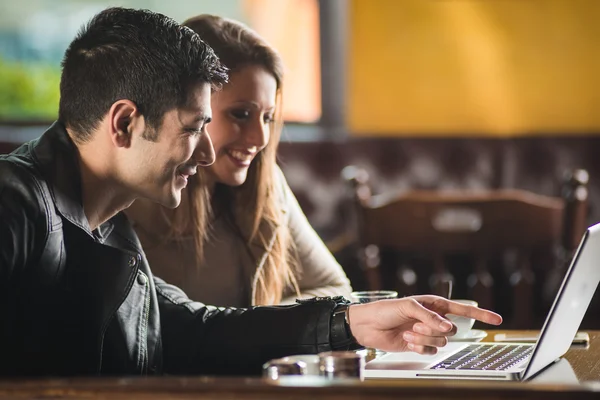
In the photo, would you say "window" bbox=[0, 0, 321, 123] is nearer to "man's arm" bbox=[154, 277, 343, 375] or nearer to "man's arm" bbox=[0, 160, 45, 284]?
"man's arm" bbox=[154, 277, 343, 375]

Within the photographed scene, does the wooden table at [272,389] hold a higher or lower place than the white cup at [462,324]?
higher

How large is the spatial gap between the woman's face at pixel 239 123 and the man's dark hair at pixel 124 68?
28.5 inches

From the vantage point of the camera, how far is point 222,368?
1684 mm

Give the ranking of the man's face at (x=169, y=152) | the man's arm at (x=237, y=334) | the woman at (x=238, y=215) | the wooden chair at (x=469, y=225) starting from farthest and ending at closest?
the wooden chair at (x=469, y=225) < the woman at (x=238, y=215) < the man's arm at (x=237, y=334) < the man's face at (x=169, y=152)

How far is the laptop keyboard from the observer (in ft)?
4.66

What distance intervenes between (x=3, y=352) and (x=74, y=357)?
13 centimetres

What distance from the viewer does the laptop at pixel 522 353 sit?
1260 mm

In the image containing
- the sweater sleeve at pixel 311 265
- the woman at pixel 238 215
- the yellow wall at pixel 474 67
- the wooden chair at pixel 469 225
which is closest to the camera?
the woman at pixel 238 215

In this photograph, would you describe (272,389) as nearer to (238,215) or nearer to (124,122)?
(124,122)

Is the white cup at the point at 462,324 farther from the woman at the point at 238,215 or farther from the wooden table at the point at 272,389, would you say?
the wooden table at the point at 272,389

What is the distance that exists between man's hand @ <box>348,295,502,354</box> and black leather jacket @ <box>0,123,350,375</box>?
0.29 feet

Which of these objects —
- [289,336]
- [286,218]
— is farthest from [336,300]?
[286,218]

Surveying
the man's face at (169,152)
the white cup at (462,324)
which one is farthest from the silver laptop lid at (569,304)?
the man's face at (169,152)

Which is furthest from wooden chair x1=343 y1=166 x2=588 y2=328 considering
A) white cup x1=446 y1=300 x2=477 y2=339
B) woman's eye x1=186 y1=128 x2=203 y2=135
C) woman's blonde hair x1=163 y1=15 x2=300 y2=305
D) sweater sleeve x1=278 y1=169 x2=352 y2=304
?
woman's eye x1=186 y1=128 x2=203 y2=135
